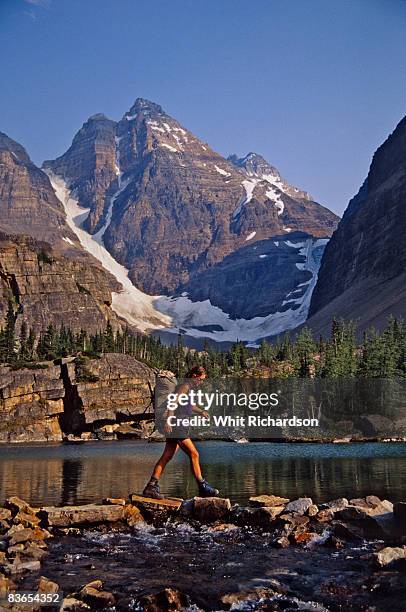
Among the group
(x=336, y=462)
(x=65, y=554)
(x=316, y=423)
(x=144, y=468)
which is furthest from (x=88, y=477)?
(x=316, y=423)

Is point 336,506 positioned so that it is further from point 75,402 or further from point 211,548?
point 75,402

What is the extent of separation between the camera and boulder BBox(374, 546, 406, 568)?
15.3 meters

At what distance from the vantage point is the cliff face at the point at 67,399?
12650 centimetres

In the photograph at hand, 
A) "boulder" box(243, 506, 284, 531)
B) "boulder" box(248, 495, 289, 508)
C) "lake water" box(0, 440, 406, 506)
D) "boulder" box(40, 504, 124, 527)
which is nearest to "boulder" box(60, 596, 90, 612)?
"boulder" box(40, 504, 124, 527)

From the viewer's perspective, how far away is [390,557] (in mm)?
15453

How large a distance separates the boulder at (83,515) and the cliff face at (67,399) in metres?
106

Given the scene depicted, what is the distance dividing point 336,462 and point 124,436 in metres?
86.7

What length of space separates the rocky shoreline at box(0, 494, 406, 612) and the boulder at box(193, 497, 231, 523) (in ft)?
0.11

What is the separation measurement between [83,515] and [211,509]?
165 inches

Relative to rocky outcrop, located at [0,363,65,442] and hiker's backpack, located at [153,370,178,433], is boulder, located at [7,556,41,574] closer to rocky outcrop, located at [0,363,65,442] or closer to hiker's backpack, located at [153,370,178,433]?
hiker's backpack, located at [153,370,178,433]

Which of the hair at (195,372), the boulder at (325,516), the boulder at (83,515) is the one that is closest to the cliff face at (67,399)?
the boulder at (83,515)

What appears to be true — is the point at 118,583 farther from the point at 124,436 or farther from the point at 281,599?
the point at 124,436

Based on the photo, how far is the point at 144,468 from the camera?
50.0 m

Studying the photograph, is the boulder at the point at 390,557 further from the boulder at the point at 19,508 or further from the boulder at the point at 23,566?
the boulder at the point at 19,508
